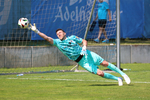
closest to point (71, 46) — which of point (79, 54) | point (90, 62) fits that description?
point (79, 54)

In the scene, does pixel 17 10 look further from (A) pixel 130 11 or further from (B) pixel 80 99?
(B) pixel 80 99

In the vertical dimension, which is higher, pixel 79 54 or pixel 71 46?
pixel 71 46

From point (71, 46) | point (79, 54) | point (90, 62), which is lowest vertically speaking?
point (90, 62)

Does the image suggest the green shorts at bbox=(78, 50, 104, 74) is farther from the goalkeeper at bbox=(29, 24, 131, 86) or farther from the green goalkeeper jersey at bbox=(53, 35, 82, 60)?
the green goalkeeper jersey at bbox=(53, 35, 82, 60)

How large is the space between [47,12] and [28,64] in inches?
118

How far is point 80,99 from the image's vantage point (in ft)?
19.3

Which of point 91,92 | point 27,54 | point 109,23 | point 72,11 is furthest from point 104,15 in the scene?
point 91,92

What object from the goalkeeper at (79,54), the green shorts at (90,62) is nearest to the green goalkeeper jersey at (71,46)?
the goalkeeper at (79,54)

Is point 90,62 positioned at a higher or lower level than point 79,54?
lower

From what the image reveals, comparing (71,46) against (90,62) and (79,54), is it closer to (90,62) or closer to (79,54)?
(79,54)

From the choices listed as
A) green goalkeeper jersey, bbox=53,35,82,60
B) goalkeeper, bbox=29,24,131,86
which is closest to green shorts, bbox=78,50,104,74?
goalkeeper, bbox=29,24,131,86

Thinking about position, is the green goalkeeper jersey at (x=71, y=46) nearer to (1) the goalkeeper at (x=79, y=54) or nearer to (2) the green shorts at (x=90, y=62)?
(1) the goalkeeper at (x=79, y=54)

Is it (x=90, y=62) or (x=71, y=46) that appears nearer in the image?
(x=90, y=62)

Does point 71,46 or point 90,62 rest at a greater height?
point 71,46
